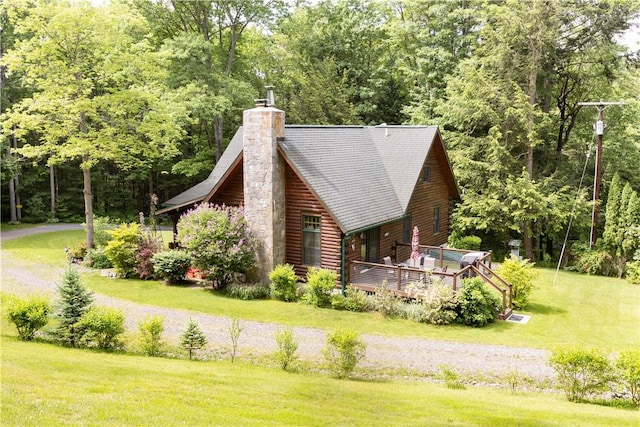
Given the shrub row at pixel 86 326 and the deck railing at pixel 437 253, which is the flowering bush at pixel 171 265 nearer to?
the shrub row at pixel 86 326

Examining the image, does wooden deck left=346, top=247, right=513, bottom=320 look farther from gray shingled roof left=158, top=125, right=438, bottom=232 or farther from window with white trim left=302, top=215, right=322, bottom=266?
gray shingled roof left=158, top=125, right=438, bottom=232

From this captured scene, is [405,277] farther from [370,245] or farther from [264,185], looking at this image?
[264,185]

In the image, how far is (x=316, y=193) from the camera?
18.4 metres

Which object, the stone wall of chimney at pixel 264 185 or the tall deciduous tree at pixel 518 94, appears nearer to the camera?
the stone wall of chimney at pixel 264 185

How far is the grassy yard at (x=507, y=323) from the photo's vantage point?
48.6 ft

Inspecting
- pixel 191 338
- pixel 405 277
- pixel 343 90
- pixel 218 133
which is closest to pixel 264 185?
pixel 405 277

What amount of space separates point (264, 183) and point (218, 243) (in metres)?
2.69

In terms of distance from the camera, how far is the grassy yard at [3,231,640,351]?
1481 cm

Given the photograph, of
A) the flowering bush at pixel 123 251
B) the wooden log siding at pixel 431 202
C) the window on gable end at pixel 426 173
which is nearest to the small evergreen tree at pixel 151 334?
the flowering bush at pixel 123 251

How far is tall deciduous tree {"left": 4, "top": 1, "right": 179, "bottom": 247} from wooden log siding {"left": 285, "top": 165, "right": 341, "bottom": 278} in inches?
343

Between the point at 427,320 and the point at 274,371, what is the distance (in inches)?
254

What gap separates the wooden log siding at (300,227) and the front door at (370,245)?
1718mm

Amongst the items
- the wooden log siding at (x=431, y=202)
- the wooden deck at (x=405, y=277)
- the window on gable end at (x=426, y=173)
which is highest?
the window on gable end at (x=426, y=173)

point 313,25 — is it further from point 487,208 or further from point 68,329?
point 68,329
